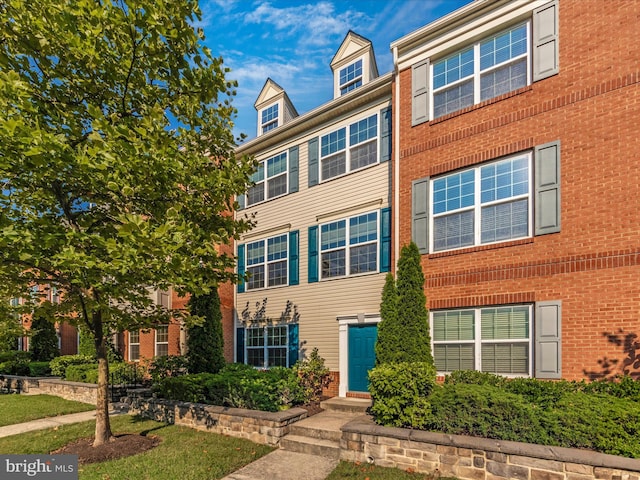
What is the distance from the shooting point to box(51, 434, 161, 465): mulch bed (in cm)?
701

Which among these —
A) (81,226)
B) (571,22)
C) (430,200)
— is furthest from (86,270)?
(571,22)

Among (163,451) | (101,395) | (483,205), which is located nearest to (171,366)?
(101,395)

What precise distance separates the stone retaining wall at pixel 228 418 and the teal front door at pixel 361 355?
239cm

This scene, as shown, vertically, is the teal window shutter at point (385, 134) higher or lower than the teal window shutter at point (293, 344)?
higher

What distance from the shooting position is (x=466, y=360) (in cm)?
857

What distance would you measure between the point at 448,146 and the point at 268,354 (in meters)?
8.83

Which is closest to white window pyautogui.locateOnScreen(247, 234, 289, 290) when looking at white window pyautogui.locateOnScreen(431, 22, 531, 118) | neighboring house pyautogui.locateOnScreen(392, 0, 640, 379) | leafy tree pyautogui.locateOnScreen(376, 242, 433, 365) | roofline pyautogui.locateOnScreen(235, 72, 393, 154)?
roofline pyautogui.locateOnScreen(235, 72, 393, 154)

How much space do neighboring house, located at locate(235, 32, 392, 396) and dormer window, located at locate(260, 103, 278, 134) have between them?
0.21 ft

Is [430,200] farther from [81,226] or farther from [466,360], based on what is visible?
[81,226]

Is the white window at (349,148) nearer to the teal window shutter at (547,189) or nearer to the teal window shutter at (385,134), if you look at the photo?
the teal window shutter at (385,134)

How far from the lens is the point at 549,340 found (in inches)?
297

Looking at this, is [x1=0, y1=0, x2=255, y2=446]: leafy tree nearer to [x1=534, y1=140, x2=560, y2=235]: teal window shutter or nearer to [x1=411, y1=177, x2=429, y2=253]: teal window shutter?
[x1=411, y1=177, x2=429, y2=253]: teal window shutter

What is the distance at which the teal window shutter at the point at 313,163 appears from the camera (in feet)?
42.2

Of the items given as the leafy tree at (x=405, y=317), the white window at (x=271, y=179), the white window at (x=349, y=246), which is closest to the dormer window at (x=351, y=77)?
the white window at (x=271, y=179)
